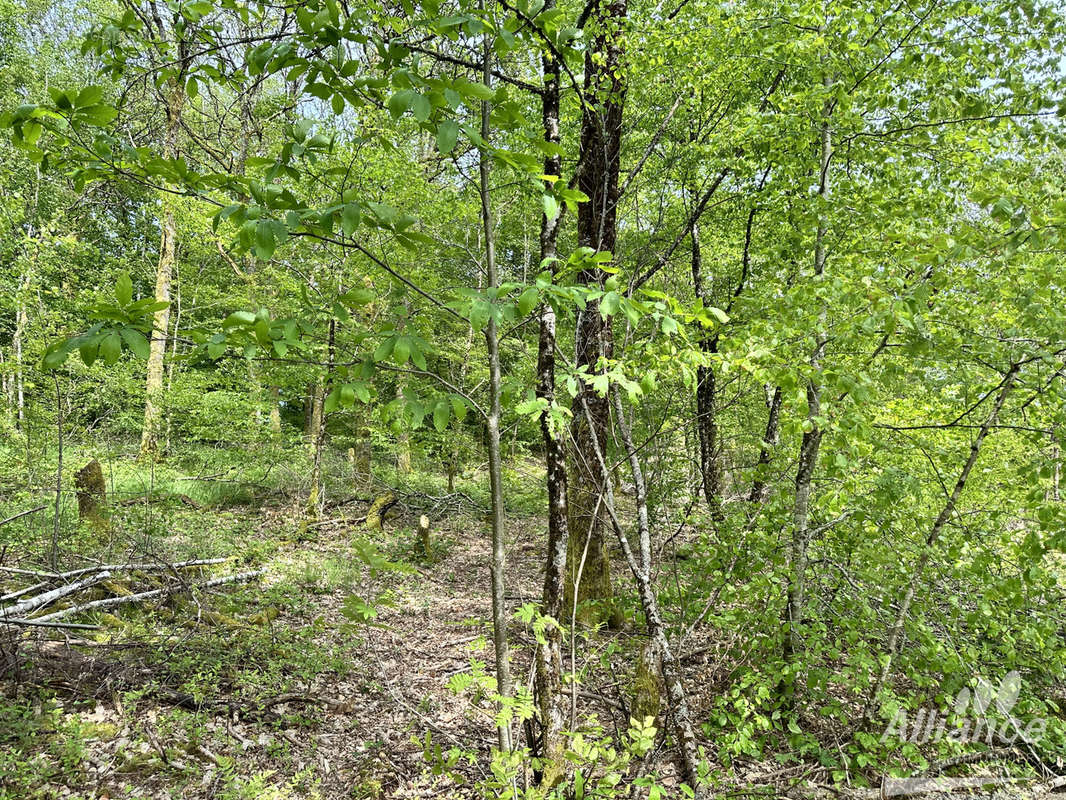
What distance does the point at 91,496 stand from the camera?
6.13m

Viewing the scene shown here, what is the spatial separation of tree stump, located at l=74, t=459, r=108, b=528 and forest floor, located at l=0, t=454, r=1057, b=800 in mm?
1066

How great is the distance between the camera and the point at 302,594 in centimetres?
569

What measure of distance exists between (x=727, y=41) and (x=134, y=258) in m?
18.0

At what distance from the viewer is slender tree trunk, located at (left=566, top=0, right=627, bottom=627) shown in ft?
11.2

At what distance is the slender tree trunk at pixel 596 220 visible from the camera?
3.42 m

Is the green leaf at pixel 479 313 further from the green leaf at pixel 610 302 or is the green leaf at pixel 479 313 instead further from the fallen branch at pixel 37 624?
the fallen branch at pixel 37 624

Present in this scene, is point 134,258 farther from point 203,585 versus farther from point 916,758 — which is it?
point 916,758

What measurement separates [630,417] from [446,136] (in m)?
3.01

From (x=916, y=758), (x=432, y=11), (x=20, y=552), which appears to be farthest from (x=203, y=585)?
(x=916, y=758)

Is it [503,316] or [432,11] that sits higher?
[432,11]

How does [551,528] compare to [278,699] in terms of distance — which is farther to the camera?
[278,699]

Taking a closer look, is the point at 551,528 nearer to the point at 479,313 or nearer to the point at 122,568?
the point at 479,313

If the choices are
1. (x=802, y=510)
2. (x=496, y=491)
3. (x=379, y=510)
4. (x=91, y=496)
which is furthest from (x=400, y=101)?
(x=379, y=510)

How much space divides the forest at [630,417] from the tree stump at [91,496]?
31 centimetres
